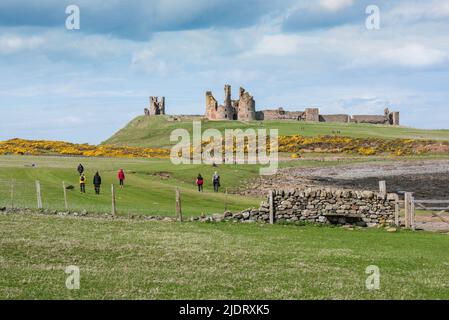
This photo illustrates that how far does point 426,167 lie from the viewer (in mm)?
84875

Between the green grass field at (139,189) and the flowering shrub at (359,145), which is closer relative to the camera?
the green grass field at (139,189)

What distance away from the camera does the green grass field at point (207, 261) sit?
16.1 m

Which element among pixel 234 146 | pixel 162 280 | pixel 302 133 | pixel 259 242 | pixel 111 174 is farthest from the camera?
pixel 302 133

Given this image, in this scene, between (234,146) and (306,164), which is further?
(234,146)

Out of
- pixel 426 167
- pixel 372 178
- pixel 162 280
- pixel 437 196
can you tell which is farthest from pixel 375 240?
pixel 426 167

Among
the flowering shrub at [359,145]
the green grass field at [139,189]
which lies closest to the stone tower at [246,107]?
the flowering shrub at [359,145]

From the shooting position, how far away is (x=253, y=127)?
16512 centimetres

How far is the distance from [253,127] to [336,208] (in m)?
130

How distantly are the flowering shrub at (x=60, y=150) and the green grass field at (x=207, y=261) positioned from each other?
246 feet

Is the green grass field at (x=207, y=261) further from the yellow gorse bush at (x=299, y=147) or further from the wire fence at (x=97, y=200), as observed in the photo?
the yellow gorse bush at (x=299, y=147)

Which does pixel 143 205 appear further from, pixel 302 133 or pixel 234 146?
pixel 302 133

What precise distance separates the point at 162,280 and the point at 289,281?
11.2 feet

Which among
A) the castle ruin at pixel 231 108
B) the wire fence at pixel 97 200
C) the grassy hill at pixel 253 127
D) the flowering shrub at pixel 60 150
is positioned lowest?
the wire fence at pixel 97 200

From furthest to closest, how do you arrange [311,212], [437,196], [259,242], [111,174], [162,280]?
[111,174]
[437,196]
[311,212]
[259,242]
[162,280]
